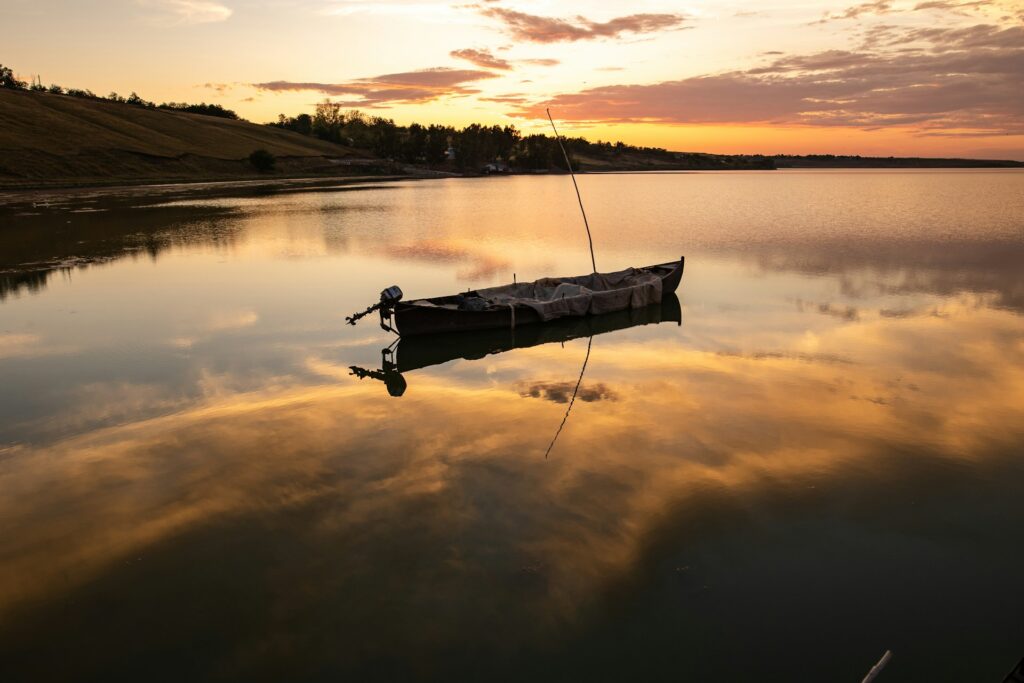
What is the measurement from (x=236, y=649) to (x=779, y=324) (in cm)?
1865

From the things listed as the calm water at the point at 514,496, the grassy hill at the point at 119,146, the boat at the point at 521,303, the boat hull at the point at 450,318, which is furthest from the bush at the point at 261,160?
the boat hull at the point at 450,318

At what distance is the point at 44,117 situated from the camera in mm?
90000

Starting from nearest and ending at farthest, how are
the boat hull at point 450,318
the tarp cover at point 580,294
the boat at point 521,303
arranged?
the boat hull at point 450,318 → the boat at point 521,303 → the tarp cover at point 580,294

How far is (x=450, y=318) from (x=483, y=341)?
48.9 inches

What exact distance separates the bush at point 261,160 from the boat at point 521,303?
106m

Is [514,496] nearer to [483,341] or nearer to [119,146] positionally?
[483,341]

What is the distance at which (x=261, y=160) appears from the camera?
370ft

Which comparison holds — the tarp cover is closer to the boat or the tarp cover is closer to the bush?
the boat

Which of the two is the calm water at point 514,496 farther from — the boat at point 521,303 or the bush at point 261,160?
the bush at point 261,160

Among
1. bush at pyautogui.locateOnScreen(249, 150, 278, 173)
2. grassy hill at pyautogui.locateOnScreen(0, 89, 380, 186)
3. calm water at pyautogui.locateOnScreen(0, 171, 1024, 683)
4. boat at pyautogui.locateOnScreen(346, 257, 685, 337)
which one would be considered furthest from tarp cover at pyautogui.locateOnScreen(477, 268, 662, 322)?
bush at pyautogui.locateOnScreen(249, 150, 278, 173)

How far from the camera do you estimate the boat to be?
18203 mm

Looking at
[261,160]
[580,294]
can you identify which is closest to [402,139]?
[261,160]

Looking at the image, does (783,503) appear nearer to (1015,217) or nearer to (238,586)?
(238,586)

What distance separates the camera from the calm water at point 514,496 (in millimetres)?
7102
